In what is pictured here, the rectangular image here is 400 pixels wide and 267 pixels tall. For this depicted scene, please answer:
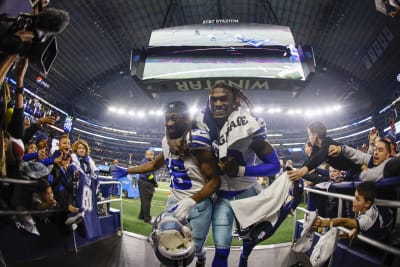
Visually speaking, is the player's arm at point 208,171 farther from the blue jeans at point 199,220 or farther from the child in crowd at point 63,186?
the child in crowd at point 63,186

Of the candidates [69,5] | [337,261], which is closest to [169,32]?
[337,261]

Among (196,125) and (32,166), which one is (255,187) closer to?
(196,125)

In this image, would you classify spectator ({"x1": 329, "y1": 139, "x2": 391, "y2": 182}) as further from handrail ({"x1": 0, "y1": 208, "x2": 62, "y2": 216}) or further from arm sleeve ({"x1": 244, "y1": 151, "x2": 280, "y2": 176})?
handrail ({"x1": 0, "y1": 208, "x2": 62, "y2": 216})

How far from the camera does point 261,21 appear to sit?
1239 cm

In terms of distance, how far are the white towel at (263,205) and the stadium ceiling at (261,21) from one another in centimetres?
840

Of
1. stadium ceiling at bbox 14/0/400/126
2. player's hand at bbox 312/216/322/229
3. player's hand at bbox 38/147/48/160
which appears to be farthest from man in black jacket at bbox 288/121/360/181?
stadium ceiling at bbox 14/0/400/126

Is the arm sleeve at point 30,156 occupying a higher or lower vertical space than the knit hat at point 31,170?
higher

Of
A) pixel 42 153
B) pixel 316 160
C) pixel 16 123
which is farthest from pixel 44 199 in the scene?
Answer: pixel 316 160

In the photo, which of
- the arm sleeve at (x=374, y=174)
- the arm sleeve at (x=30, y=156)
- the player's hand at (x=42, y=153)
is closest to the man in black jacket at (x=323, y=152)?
the arm sleeve at (x=374, y=174)

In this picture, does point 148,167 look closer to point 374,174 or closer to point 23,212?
point 23,212

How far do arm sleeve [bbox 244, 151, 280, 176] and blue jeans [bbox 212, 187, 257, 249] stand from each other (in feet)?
0.93

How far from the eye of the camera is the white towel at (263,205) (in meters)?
1.59

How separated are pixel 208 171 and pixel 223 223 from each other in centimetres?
40

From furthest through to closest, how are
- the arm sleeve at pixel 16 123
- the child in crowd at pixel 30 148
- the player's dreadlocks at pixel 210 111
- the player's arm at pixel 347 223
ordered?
the child in crowd at pixel 30 148
the player's arm at pixel 347 223
the player's dreadlocks at pixel 210 111
the arm sleeve at pixel 16 123
